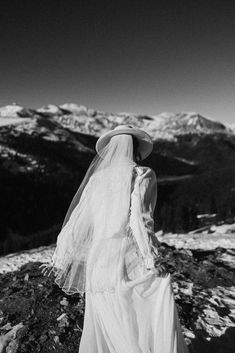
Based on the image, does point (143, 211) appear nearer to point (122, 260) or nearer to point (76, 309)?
point (122, 260)

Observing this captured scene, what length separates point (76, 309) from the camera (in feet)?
15.6

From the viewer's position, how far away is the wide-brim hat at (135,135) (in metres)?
2.74

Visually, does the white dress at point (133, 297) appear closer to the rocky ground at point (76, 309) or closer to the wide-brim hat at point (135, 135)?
the wide-brim hat at point (135, 135)

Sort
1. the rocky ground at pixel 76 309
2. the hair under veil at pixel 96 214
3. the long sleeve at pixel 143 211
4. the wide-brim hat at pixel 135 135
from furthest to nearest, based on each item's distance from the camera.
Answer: the rocky ground at pixel 76 309
the wide-brim hat at pixel 135 135
the hair under veil at pixel 96 214
the long sleeve at pixel 143 211

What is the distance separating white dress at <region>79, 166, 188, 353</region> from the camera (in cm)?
231

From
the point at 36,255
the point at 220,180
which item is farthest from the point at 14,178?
the point at 36,255

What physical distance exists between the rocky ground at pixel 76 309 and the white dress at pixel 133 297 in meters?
1.62

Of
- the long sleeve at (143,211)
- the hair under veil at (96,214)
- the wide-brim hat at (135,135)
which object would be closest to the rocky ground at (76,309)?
the hair under veil at (96,214)

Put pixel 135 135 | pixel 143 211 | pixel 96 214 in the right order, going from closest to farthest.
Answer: pixel 143 211
pixel 96 214
pixel 135 135

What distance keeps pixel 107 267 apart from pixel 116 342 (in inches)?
22.3

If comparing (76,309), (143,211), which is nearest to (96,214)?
(143,211)

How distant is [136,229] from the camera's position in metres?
2.34

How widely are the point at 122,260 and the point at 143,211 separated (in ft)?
1.44

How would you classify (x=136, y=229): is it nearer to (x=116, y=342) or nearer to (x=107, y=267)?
(x=107, y=267)
